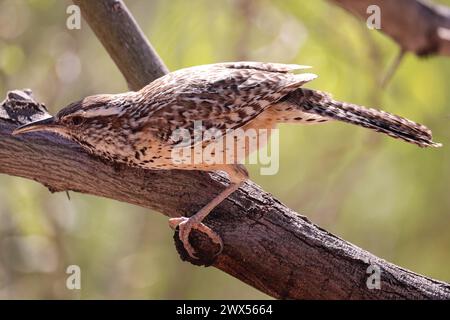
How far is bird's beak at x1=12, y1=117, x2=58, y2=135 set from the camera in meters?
3.31

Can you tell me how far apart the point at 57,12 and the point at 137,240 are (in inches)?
74.7

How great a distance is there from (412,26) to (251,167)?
7.34 feet

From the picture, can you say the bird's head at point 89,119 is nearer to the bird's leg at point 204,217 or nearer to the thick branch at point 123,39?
the thick branch at point 123,39

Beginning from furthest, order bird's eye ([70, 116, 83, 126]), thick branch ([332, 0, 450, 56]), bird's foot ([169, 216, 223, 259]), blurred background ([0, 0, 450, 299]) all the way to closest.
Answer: blurred background ([0, 0, 450, 299]) → thick branch ([332, 0, 450, 56]) → bird's eye ([70, 116, 83, 126]) → bird's foot ([169, 216, 223, 259])

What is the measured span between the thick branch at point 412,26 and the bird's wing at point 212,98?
0.89m

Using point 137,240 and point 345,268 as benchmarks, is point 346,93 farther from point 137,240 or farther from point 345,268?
point 345,268

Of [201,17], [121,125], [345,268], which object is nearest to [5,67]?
[201,17]

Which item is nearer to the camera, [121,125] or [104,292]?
[121,125]

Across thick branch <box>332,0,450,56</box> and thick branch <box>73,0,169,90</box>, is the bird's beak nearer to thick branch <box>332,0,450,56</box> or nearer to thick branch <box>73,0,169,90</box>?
thick branch <box>73,0,169,90</box>

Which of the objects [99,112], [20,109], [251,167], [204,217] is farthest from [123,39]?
[251,167]

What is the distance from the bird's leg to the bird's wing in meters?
0.21

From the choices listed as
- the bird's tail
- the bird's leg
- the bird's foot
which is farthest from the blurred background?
the bird's foot

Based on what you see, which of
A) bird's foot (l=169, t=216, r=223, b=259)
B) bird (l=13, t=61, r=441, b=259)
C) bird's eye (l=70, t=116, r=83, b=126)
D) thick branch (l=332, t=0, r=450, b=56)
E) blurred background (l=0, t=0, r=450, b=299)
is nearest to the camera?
bird's foot (l=169, t=216, r=223, b=259)
